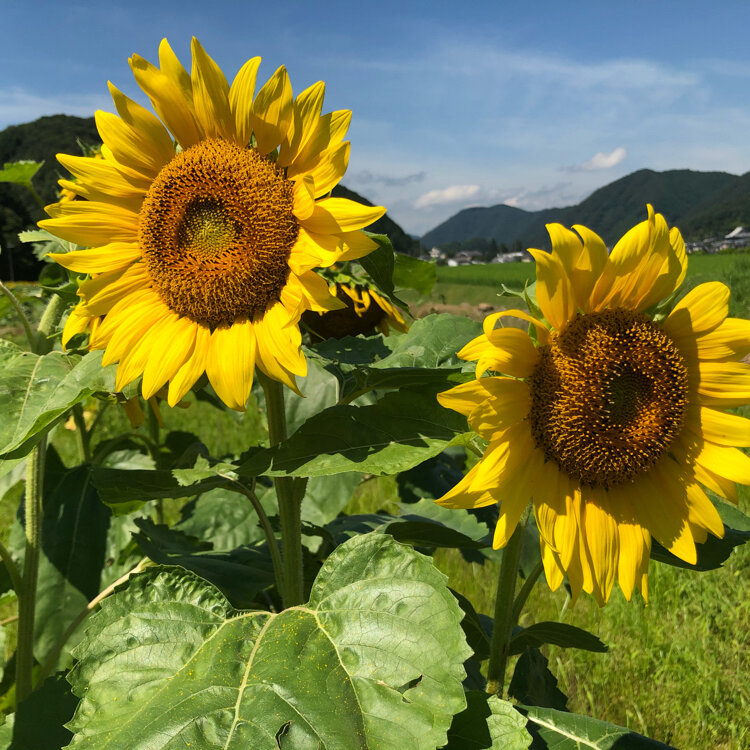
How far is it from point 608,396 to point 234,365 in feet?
1.98

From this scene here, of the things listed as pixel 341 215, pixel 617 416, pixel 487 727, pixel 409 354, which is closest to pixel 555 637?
pixel 487 727

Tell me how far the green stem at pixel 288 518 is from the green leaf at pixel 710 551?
2.06ft

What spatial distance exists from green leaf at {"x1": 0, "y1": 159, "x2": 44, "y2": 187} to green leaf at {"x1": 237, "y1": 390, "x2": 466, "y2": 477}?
1108 millimetres

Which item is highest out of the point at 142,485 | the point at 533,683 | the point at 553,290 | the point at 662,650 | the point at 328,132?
the point at 328,132

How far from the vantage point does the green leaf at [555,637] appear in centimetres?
137

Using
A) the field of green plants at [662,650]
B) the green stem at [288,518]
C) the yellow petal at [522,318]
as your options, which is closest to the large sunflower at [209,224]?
the green stem at [288,518]

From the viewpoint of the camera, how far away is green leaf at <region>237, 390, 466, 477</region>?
1096 mm

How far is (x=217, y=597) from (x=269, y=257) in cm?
55

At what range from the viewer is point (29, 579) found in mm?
1546

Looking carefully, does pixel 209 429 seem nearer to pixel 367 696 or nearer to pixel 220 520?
pixel 220 520

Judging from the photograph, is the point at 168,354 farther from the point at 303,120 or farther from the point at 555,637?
the point at 555,637

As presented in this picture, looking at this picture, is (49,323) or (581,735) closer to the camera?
(581,735)

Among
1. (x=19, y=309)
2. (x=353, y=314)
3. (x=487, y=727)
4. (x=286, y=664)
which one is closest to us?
(x=286, y=664)

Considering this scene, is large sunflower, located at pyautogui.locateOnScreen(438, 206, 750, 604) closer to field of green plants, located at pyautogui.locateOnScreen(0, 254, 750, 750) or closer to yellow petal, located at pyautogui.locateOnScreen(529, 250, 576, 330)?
yellow petal, located at pyautogui.locateOnScreen(529, 250, 576, 330)
